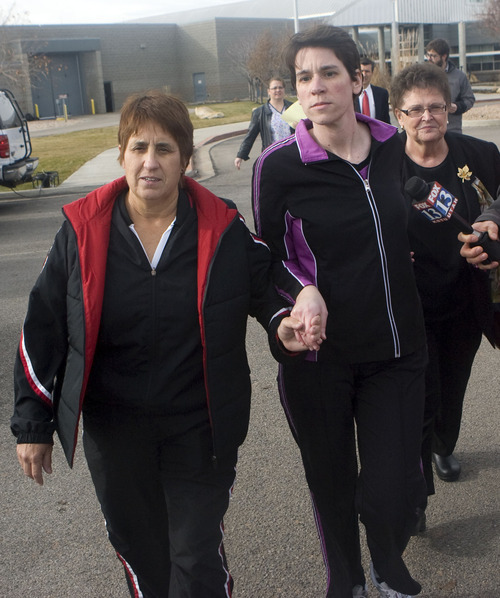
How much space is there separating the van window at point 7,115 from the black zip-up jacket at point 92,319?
1263 cm

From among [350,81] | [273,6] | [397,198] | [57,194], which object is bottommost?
[57,194]

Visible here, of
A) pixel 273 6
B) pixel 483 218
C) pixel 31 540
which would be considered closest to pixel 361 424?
pixel 483 218

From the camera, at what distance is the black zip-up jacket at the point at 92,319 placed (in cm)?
254

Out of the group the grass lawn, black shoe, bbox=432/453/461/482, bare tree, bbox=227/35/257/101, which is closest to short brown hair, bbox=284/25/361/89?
black shoe, bbox=432/453/461/482

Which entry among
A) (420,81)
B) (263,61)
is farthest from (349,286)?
(263,61)

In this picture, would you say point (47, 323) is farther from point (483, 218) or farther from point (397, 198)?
point (483, 218)

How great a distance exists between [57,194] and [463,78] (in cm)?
887

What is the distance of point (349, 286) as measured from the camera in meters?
2.83

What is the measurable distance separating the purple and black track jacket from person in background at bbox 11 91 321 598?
0.20 metres

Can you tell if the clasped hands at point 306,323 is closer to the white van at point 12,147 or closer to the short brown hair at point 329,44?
the short brown hair at point 329,44

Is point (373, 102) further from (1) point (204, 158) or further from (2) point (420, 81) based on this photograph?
(1) point (204, 158)

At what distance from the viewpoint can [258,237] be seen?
292 centimetres

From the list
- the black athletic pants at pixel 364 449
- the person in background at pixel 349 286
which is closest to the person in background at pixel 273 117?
the person in background at pixel 349 286

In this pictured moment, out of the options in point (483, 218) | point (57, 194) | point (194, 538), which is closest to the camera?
point (194, 538)
